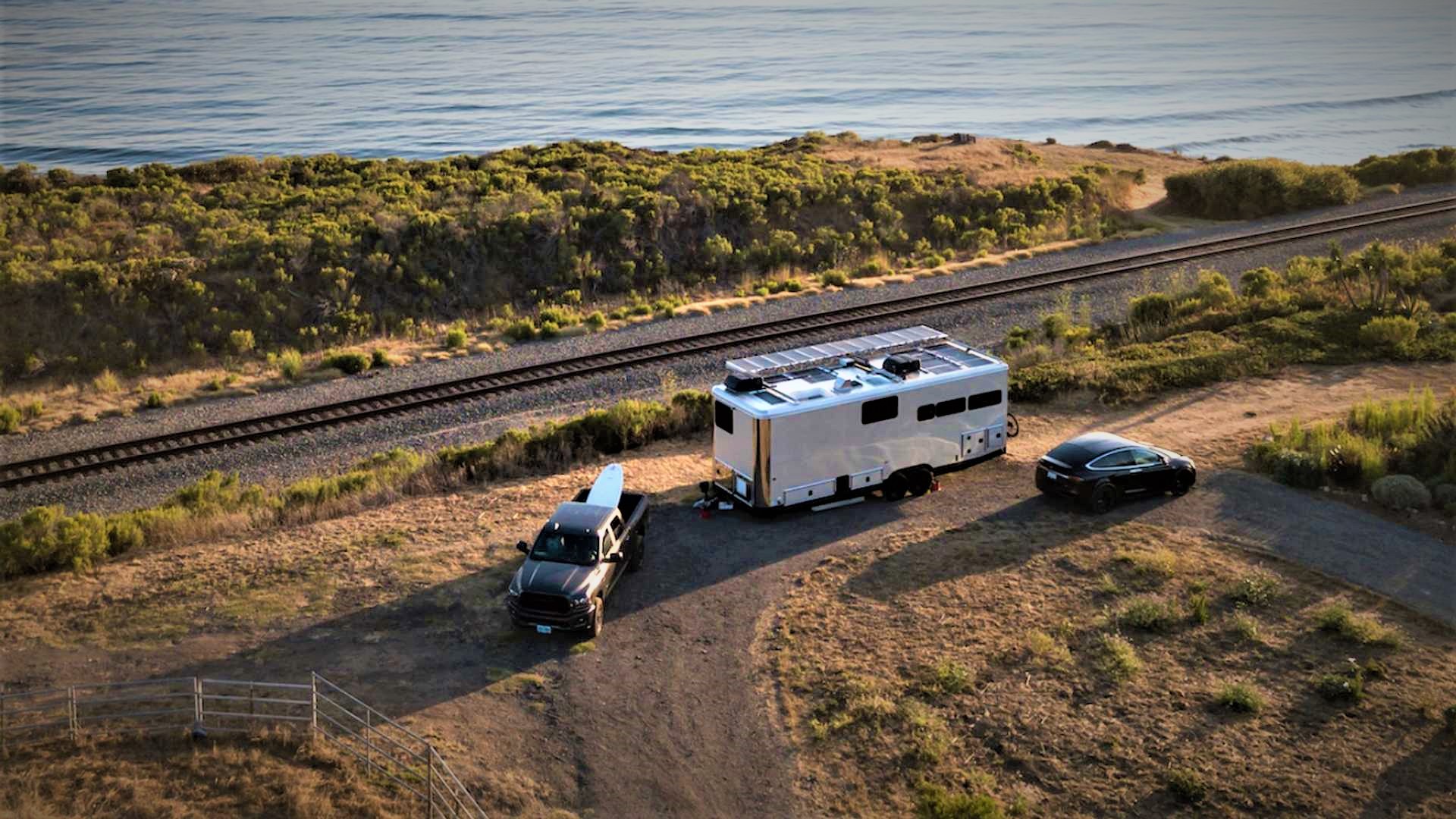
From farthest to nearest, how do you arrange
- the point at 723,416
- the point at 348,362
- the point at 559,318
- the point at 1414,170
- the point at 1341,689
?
the point at 1414,170 → the point at 559,318 → the point at 348,362 → the point at 723,416 → the point at 1341,689

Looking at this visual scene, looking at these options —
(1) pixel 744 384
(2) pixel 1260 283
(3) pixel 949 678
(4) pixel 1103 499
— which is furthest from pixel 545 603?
(2) pixel 1260 283

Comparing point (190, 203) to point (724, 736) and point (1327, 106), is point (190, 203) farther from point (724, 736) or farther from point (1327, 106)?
point (1327, 106)

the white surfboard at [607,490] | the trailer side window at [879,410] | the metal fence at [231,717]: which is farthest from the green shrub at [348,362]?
the metal fence at [231,717]

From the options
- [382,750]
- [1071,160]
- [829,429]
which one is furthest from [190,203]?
[1071,160]

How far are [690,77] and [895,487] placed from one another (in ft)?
354

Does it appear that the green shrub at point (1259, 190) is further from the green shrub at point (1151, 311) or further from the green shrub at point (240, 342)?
the green shrub at point (240, 342)

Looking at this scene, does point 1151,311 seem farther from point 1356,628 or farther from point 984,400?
point 1356,628

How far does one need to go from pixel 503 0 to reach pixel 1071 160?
15015 cm

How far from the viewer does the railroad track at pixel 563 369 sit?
23453 mm

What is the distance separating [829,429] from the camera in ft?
65.7

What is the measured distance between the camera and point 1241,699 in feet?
49.5

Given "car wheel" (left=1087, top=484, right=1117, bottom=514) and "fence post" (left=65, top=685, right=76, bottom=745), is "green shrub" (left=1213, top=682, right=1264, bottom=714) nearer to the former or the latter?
"car wheel" (left=1087, top=484, right=1117, bottom=514)

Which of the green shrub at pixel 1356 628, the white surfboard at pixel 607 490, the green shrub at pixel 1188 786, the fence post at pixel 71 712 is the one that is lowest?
the green shrub at pixel 1188 786

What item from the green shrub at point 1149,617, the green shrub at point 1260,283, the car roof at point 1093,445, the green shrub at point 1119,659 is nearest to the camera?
the green shrub at point 1119,659
